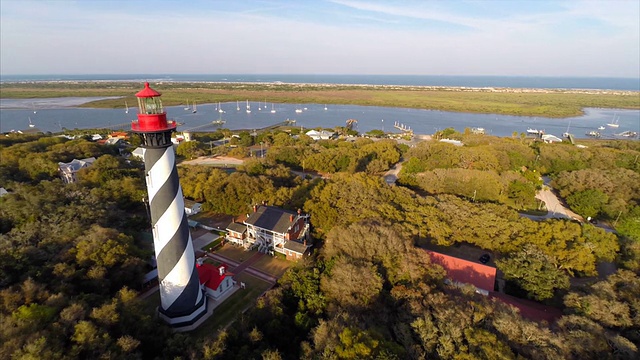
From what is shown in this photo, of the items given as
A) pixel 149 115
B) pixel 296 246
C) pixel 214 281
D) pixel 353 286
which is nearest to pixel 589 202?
pixel 353 286

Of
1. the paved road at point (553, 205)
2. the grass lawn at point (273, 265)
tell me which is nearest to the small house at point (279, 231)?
the grass lawn at point (273, 265)

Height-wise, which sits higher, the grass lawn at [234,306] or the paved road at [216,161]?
the paved road at [216,161]

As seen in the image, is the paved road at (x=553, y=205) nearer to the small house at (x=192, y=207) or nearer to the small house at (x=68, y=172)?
the small house at (x=192, y=207)

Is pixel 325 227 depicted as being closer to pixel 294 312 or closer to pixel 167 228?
pixel 294 312

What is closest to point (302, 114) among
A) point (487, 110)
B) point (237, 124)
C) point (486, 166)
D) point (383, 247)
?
point (237, 124)

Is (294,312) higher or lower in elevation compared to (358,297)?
lower

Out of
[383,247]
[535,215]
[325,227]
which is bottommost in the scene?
[535,215]
